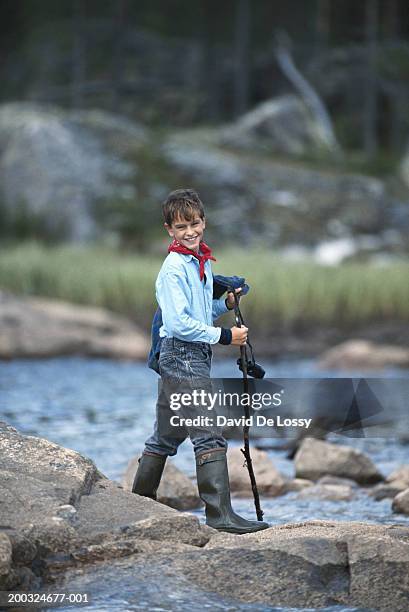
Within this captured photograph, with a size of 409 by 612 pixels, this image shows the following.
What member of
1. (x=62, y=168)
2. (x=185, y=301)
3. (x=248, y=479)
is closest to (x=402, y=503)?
(x=248, y=479)

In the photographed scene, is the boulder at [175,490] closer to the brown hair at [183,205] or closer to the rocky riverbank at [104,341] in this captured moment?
the brown hair at [183,205]

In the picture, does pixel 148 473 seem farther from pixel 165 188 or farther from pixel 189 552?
→ pixel 165 188

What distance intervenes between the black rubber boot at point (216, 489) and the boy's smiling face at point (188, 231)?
2.49ft

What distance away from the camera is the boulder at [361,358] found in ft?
41.8

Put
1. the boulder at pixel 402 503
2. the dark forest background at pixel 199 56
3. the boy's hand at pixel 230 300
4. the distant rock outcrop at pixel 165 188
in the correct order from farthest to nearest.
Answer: the dark forest background at pixel 199 56 < the distant rock outcrop at pixel 165 188 < the boulder at pixel 402 503 < the boy's hand at pixel 230 300

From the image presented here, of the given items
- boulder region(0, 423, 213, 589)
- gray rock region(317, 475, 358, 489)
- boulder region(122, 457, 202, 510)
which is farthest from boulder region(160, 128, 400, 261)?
boulder region(0, 423, 213, 589)

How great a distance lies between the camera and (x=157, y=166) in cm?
2331

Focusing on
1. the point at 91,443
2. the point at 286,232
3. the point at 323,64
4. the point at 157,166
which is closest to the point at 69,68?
the point at 323,64

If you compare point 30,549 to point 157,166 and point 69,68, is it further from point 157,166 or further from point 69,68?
point 69,68

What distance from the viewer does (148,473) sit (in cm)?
417

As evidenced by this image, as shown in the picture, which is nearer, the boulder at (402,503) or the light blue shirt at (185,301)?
the light blue shirt at (185,301)

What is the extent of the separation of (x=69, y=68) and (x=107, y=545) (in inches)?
1194

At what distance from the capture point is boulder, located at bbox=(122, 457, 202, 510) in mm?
5242

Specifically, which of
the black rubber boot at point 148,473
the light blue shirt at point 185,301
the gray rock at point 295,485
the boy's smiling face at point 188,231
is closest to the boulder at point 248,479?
the gray rock at point 295,485
